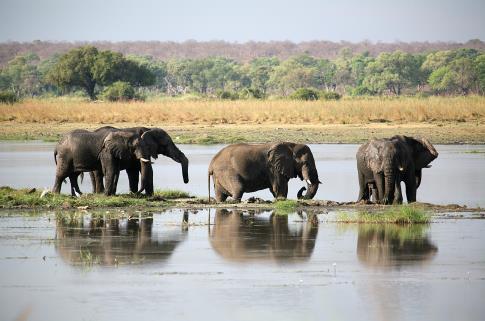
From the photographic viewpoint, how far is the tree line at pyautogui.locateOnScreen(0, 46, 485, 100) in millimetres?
70938

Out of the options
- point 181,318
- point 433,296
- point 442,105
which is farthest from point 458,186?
point 442,105

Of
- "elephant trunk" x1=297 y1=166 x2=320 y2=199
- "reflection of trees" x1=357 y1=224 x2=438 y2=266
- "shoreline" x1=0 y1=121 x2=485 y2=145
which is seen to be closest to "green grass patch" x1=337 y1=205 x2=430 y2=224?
"reflection of trees" x1=357 y1=224 x2=438 y2=266

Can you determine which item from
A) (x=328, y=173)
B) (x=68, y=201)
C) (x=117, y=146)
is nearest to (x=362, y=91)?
(x=328, y=173)

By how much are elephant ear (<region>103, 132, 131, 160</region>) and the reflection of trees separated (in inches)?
207

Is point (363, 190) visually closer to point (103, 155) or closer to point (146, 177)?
point (146, 177)

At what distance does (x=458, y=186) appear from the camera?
77.6 feet

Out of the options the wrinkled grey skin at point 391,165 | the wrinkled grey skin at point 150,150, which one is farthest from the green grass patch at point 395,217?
the wrinkled grey skin at point 150,150

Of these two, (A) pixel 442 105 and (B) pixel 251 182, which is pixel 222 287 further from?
(A) pixel 442 105

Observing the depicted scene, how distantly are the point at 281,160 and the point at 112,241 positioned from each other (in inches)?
220

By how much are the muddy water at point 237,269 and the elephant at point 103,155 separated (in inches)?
90.3

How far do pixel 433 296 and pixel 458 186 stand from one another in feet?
39.1

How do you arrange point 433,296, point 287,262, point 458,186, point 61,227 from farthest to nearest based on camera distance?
point 458,186
point 61,227
point 287,262
point 433,296

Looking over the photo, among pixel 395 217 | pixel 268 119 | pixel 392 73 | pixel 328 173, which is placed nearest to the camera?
pixel 395 217

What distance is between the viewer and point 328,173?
27078mm
